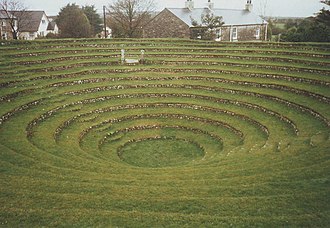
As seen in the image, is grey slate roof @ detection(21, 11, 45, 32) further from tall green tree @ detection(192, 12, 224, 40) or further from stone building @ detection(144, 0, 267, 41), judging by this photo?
tall green tree @ detection(192, 12, 224, 40)

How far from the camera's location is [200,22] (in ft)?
166

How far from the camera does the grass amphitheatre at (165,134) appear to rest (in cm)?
868

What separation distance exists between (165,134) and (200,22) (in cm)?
3527

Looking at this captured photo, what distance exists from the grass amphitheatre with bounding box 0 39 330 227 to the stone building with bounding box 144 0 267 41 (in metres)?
14.7

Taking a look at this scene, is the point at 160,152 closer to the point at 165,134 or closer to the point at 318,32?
the point at 165,134

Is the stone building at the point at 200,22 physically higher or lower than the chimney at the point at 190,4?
lower

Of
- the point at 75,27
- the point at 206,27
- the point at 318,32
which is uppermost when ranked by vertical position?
the point at 75,27

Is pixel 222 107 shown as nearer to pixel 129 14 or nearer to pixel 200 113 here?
pixel 200 113

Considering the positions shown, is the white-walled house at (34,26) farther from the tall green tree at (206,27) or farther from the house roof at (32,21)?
the tall green tree at (206,27)

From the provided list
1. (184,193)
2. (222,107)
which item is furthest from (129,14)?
(184,193)

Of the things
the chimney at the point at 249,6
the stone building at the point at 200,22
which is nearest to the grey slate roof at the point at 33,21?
the stone building at the point at 200,22

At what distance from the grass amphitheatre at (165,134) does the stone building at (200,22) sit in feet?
48.3

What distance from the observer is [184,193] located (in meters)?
9.77

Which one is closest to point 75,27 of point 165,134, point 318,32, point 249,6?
point 249,6
